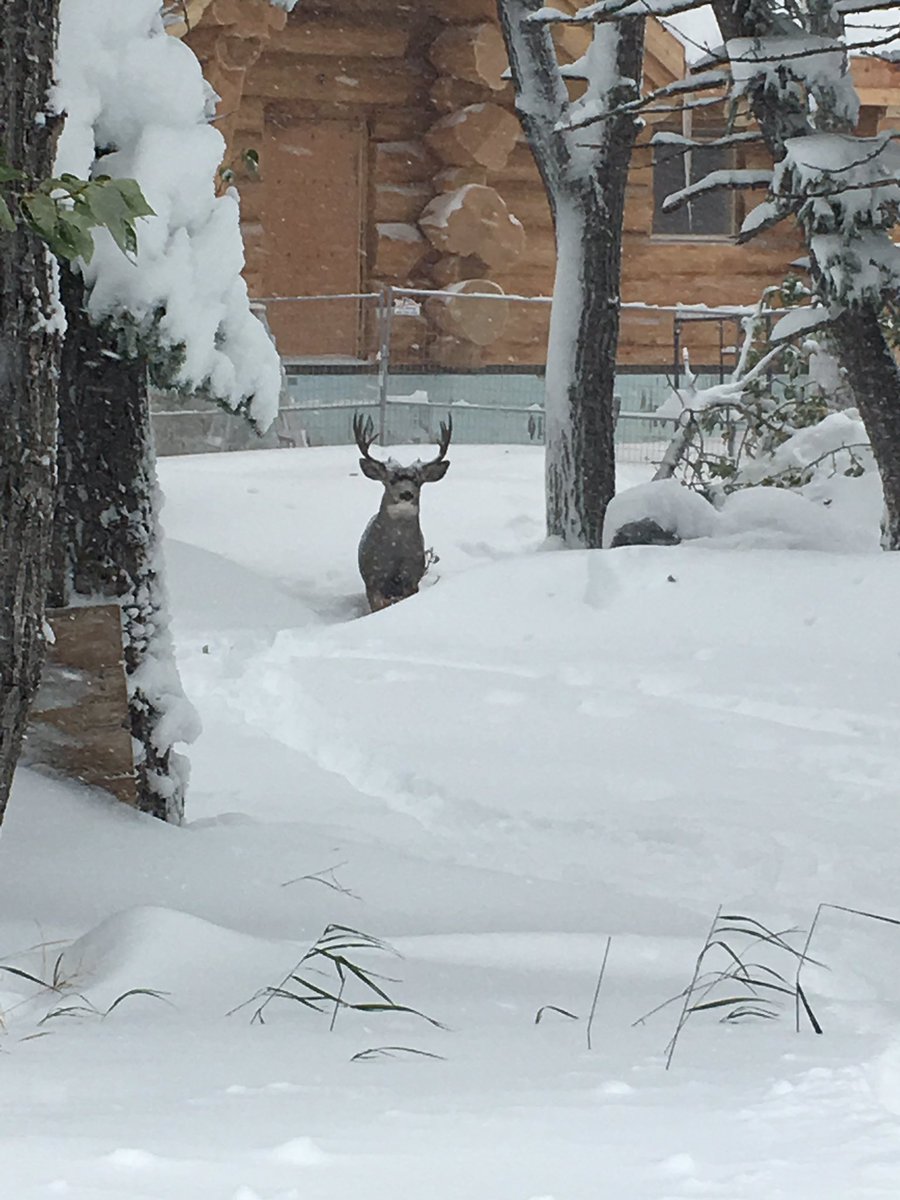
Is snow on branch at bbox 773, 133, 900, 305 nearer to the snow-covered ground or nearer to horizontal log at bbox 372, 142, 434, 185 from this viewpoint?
the snow-covered ground

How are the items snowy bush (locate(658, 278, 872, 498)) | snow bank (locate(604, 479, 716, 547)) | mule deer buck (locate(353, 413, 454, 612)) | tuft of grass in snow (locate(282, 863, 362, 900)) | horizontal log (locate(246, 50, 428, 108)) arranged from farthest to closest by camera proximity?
horizontal log (locate(246, 50, 428, 108)) → snowy bush (locate(658, 278, 872, 498)) → mule deer buck (locate(353, 413, 454, 612)) → snow bank (locate(604, 479, 716, 547)) → tuft of grass in snow (locate(282, 863, 362, 900))

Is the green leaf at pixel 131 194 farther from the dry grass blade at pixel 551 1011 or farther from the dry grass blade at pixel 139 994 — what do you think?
the dry grass blade at pixel 551 1011

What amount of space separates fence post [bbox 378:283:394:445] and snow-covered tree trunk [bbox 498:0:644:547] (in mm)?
5909

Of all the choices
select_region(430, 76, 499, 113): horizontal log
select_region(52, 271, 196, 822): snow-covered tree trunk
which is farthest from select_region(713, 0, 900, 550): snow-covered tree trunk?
select_region(430, 76, 499, 113): horizontal log

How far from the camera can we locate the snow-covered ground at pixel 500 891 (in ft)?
4.93

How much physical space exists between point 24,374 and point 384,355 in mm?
12503

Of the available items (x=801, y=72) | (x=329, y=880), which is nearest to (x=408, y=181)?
(x=801, y=72)

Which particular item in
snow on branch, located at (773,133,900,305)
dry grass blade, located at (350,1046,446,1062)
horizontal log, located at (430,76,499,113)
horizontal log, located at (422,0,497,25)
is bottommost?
dry grass blade, located at (350,1046,446,1062)

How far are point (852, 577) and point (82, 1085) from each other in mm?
4920

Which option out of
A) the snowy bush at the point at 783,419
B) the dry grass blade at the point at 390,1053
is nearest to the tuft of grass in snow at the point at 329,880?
the dry grass blade at the point at 390,1053

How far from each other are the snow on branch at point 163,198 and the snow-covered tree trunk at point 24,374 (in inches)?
33.7

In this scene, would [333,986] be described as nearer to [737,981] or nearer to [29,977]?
[29,977]

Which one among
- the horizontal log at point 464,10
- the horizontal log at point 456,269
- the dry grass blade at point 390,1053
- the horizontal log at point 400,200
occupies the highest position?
the horizontal log at point 464,10

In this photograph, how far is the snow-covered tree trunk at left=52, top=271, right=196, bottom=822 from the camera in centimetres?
354
